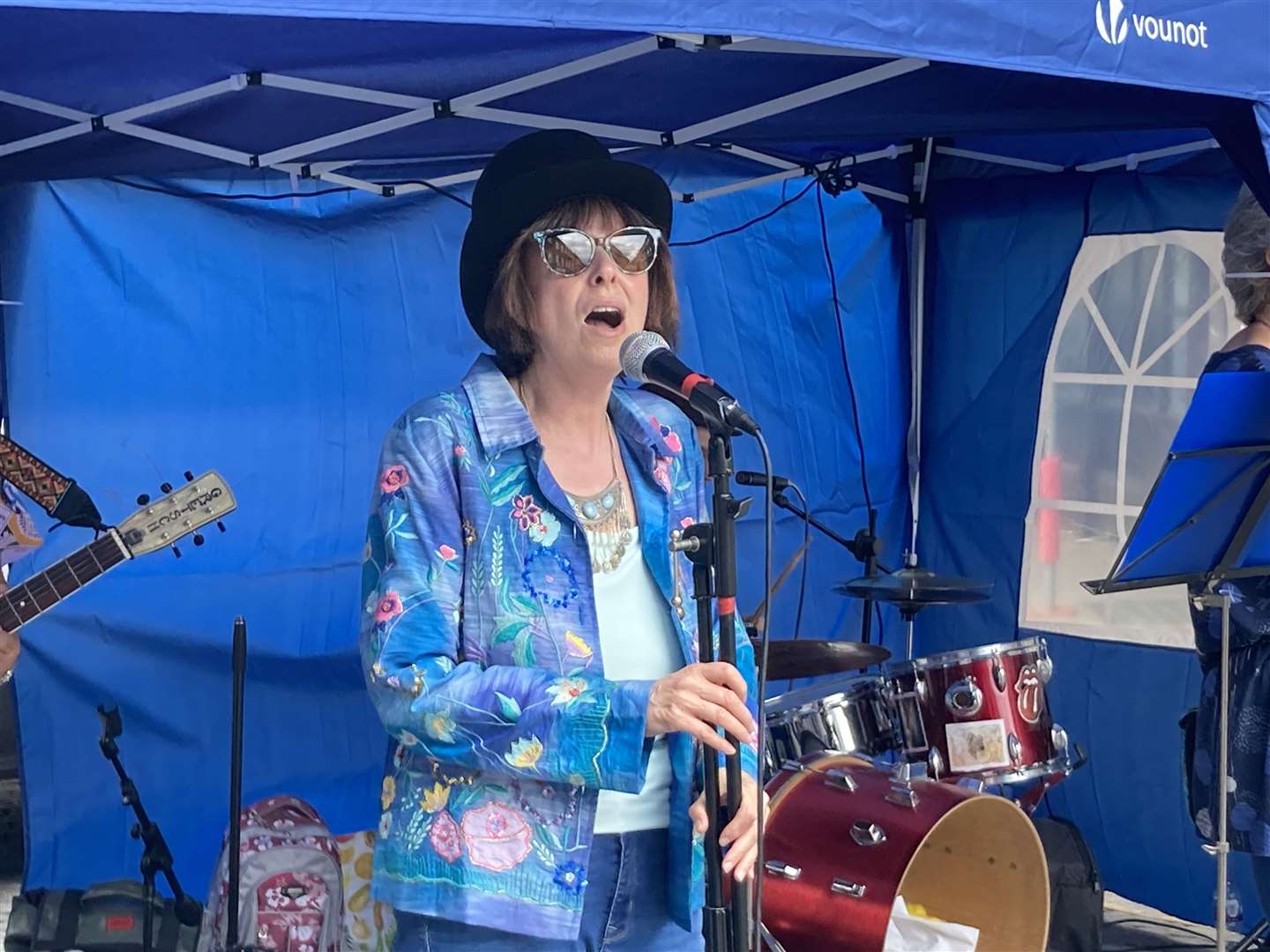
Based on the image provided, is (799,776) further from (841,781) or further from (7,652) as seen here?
(7,652)

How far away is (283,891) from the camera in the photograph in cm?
344

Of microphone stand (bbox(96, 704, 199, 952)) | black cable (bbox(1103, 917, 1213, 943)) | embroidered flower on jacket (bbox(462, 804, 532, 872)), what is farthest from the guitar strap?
black cable (bbox(1103, 917, 1213, 943))

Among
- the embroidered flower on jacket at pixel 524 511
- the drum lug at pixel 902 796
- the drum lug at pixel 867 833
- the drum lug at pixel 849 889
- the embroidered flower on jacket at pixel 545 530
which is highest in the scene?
the embroidered flower on jacket at pixel 524 511

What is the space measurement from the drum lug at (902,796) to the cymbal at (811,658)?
0.62 meters

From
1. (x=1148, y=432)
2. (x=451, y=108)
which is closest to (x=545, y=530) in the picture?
(x=451, y=108)

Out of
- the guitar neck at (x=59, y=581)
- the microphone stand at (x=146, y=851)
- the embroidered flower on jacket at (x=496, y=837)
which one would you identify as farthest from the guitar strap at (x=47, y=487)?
the embroidered flower on jacket at (x=496, y=837)

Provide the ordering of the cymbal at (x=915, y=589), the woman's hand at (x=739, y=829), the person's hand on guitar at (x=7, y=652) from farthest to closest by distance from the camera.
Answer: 1. the cymbal at (x=915, y=589)
2. the person's hand on guitar at (x=7, y=652)
3. the woman's hand at (x=739, y=829)

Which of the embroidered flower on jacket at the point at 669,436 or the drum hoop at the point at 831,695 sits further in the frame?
the drum hoop at the point at 831,695

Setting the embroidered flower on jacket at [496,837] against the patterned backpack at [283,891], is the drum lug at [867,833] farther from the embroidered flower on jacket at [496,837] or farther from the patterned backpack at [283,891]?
the embroidered flower on jacket at [496,837]

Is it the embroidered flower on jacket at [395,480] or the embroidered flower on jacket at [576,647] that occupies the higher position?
the embroidered flower on jacket at [395,480]

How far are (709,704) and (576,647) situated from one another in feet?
0.84

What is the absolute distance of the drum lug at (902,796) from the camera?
3.12 meters

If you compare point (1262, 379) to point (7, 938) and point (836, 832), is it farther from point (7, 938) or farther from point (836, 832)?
point (7, 938)

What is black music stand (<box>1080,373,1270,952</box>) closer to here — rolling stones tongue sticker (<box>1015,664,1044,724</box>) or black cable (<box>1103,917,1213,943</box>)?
rolling stones tongue sticker (<box>1015,664,1044,724</box>)
